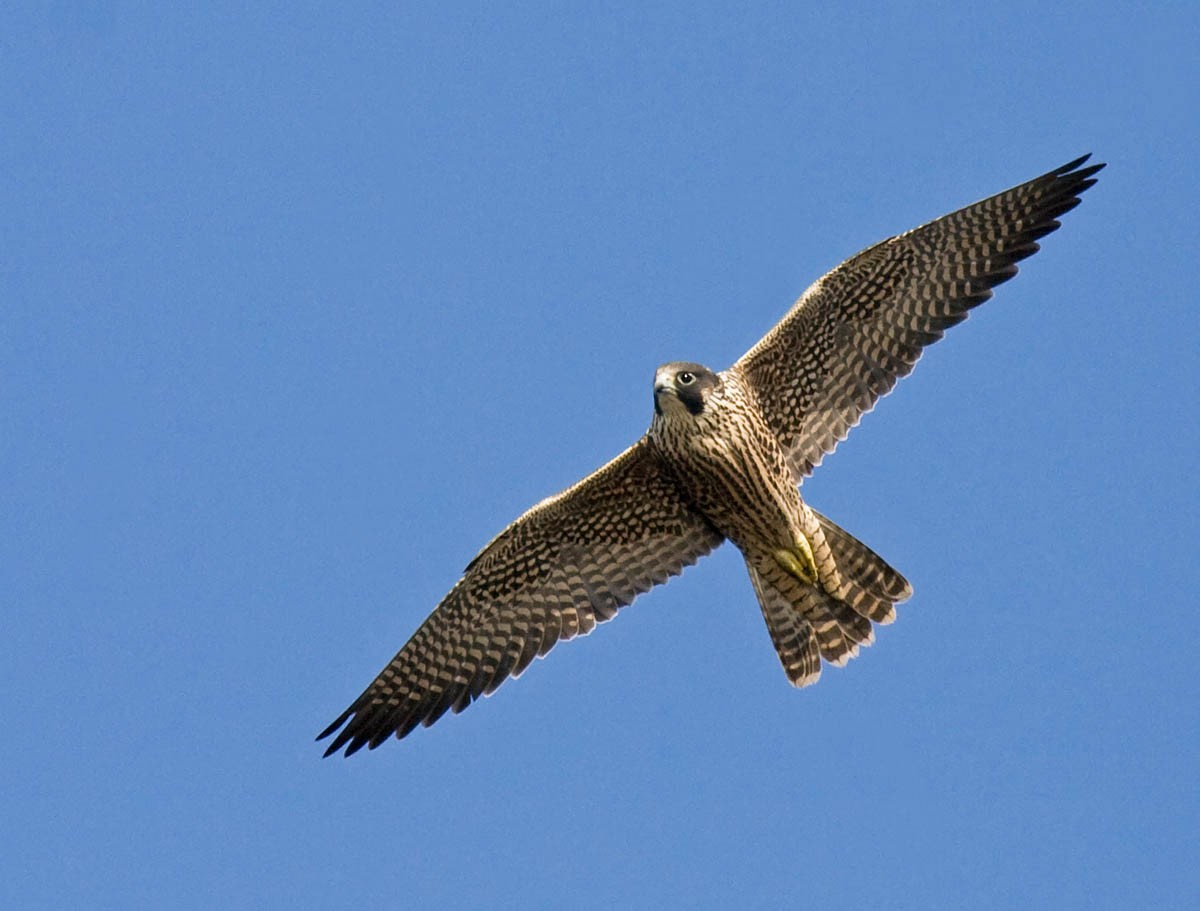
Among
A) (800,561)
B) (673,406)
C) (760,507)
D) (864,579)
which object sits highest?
(673,406)

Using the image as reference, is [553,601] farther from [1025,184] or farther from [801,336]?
[1025,184]

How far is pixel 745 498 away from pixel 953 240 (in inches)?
83.3

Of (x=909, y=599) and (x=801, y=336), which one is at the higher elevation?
(x=801, y=336)

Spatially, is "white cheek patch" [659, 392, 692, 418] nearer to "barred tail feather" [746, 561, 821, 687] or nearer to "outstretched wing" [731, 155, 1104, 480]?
"outstretched wing" [731, 155, 1104, 480]

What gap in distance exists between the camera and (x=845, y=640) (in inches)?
534

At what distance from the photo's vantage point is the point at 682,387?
12797 mm

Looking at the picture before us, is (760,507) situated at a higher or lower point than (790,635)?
higher

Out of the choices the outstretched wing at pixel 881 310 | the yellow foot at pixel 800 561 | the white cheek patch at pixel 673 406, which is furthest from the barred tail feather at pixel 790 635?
the white cheek patch at pixel 673 406

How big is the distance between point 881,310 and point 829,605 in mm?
1913

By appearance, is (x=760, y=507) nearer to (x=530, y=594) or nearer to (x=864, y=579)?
(x=864, y=579)

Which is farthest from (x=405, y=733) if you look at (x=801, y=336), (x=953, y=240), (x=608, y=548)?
(x=953, y=240)

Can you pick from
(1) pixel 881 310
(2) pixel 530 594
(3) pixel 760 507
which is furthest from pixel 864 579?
(2) pixel 530 594

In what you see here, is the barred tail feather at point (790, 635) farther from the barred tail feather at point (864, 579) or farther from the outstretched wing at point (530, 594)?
the outstretched wing at point (530, 594)

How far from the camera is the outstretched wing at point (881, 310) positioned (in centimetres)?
1333
